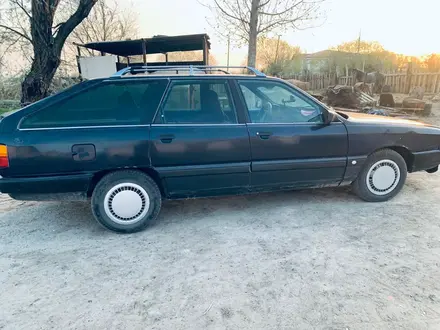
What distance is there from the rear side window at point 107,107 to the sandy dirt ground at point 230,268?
121 cm

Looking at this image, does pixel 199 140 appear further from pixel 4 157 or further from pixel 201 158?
pixel 4 157

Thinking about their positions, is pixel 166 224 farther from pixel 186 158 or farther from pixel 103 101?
pixel 103 101

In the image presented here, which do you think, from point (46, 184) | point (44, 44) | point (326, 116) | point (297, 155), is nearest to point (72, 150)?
point (46, 184)

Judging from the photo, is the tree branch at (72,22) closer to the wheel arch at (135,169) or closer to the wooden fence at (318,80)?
the wheel arch at (135,169)

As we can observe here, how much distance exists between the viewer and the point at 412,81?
1537 cm

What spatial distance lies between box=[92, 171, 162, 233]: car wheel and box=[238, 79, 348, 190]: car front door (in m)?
1.19

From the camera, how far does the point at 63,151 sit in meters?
2.91

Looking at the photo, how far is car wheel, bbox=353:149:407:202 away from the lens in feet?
12.4

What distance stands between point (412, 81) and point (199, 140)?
53.8ft

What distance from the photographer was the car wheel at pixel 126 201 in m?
3.10

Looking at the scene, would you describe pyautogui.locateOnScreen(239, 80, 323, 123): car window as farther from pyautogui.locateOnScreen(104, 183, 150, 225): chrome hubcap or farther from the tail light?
the tail light

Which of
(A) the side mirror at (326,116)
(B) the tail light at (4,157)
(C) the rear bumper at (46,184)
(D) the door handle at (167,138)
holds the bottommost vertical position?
(C) the rear bumper at (46,184)

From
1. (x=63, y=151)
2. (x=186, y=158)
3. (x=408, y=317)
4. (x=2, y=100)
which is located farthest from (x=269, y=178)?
(x=2, y=100)

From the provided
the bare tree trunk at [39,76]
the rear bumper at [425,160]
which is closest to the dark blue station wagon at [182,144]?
the rear bumper at [425,160]
